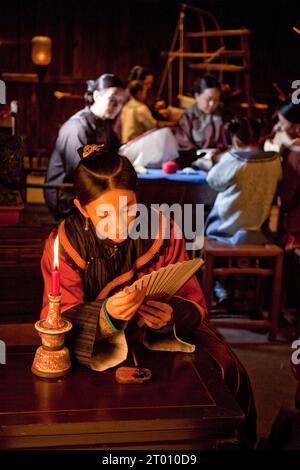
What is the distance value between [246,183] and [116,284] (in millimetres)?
2367

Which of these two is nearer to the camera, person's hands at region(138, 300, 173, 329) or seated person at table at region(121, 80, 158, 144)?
person's hands at region(138, 300, 173, 329)

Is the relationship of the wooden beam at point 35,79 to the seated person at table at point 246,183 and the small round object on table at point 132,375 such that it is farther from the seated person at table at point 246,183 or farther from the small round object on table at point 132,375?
the small round object on table at point 132,375

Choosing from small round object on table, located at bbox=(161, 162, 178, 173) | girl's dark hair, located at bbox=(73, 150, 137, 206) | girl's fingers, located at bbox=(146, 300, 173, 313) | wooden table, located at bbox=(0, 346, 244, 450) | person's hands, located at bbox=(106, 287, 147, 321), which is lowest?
small round object on table, located at bbox=(161, 162, 178, 173)

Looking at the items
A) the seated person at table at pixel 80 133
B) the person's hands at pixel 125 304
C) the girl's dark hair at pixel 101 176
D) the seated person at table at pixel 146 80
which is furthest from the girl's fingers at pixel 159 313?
the seated person at table at pixel 146 80

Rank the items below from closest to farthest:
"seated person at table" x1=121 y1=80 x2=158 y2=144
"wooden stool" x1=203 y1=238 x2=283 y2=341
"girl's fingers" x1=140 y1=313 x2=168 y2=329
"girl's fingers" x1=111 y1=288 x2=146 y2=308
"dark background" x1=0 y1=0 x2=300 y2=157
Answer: "girl's fingers" x1=111 y1=288 x2=146 y2=308, "girl's fingers" x1=140 y1=313 x2=168 y2=329, "wooden stool" x1=203 y1=238 x2=283 y2=341, "seated person at table" x1=121 y1=80 x2=158 y2=144, "dark background" x1=0 y1=0 x2=300 y2=157

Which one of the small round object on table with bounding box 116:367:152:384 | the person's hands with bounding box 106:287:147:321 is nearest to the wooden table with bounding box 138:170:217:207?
the person's hands with bounding box 106:287:147:321

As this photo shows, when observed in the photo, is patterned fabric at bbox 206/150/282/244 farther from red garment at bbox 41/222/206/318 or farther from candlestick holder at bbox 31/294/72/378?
candlestick holder at bbox 31/294/72/378

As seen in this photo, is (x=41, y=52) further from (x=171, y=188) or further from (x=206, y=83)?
(x=171, y=188)

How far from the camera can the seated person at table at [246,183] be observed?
4.56 m

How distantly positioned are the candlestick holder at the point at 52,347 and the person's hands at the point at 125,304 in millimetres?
171

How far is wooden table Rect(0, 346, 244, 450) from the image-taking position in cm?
168
